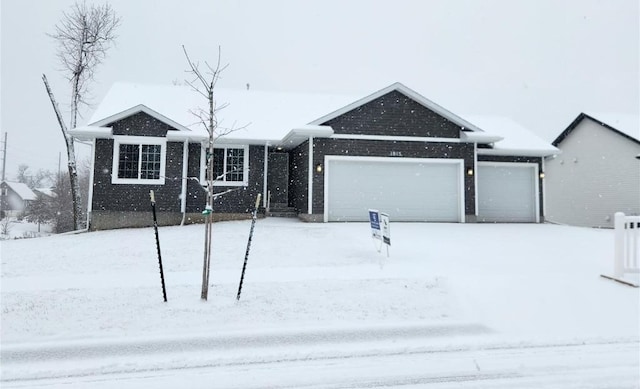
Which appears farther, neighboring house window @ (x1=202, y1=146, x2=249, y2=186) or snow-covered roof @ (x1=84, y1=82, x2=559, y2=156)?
neighboring house window @ (x1=202, y1=146, x2=249, y2=186)

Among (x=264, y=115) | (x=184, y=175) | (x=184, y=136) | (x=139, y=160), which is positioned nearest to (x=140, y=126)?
(x=139, y=160)

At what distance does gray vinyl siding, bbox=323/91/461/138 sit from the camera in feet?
47.3

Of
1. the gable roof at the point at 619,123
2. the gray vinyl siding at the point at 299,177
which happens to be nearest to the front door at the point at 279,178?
the gray vinyl siding at the point at 299,177

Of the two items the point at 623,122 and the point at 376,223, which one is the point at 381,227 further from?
the point at 623,122

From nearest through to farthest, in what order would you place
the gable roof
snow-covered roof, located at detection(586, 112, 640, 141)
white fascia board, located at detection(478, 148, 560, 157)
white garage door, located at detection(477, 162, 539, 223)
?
1. white fascia board, located at detection(478, 148, 560, 157)
2. white garage door, located at detection(477, 162, 539, 223)
3. the gable roof
4. snow-covered roof, located at detection(586, 112, 640, 141)

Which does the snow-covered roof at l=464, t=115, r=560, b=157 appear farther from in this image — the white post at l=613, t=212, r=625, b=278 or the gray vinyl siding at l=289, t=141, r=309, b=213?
the white post at l=613, t=212, r=625, b=278

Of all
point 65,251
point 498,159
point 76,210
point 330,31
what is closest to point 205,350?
point 65,251

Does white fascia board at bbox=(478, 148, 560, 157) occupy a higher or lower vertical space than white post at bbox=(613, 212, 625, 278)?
higher

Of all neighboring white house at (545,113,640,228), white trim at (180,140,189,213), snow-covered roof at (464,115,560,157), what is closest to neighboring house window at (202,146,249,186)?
white trim at (180,140,189,213)

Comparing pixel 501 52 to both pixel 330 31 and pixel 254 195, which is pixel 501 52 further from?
pixel 254 195

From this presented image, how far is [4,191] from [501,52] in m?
127

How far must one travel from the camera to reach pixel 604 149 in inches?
807

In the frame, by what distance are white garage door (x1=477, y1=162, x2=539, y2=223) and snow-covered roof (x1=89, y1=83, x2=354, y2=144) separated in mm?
7119

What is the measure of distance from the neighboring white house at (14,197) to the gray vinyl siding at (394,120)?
189 feet
